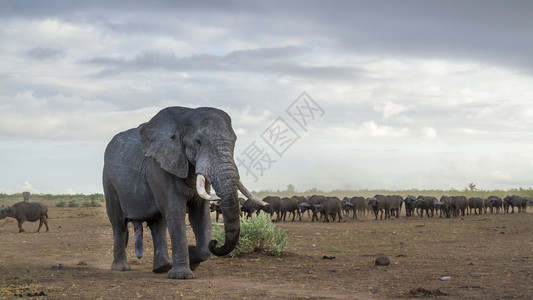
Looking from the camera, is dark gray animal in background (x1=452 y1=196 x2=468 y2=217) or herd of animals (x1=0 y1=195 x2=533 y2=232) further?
dark gray animal in background (x1=452 y1=196 x2=468 y2=217)

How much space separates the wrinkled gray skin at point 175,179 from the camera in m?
10.4

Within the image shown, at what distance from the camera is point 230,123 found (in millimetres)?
11125

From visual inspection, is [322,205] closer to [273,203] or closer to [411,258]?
[273,203]

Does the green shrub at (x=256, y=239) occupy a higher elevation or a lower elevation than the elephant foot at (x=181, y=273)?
higher

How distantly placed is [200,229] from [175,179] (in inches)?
45.0

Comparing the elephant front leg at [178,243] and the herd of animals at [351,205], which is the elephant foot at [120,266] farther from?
the herd of animals at [351,205]

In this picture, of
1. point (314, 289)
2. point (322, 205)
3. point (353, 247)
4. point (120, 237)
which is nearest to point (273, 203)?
point (322, 205)

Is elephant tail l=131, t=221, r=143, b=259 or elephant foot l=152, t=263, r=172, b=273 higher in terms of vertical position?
elephant tail l=131, t=221, r=143, b=259

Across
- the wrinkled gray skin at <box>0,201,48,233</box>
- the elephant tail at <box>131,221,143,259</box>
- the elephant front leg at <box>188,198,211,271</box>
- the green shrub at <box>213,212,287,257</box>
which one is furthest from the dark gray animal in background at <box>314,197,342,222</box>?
the elephant front leg at <box>188,198,211,271</box>

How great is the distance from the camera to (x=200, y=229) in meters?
11.8

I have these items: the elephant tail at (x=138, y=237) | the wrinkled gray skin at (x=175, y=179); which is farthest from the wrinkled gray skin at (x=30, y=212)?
the elephant tail at (x=138, y=237)

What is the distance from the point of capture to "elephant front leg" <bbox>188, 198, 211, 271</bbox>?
11750 mm

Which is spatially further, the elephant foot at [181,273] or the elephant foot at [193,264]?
the elephant foot at [193,264]

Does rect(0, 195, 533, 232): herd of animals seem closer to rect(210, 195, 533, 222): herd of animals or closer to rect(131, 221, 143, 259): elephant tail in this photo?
rect(210, 195, 533, 222): herd of animals
